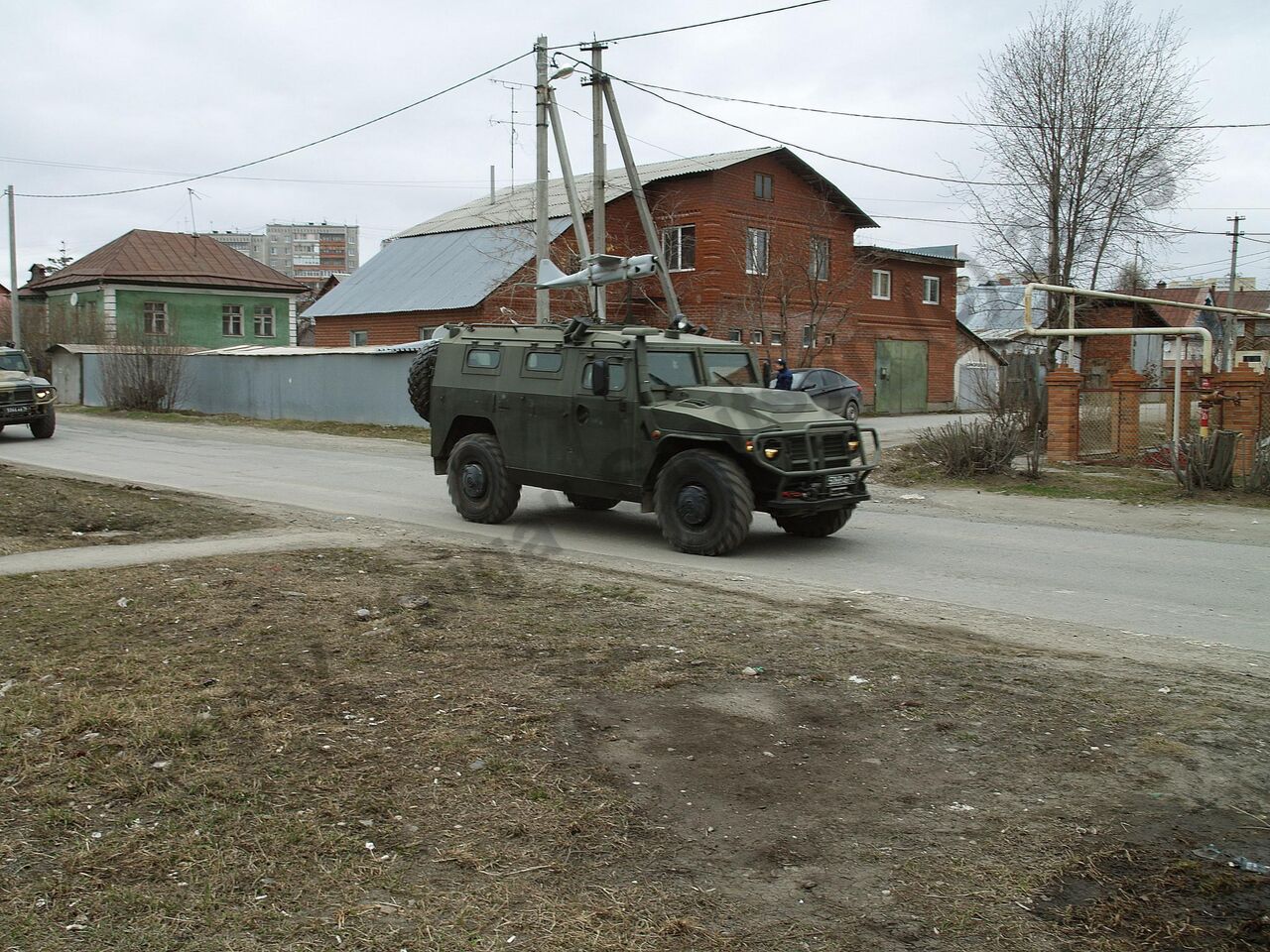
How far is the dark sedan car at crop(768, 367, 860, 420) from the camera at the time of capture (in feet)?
93.1

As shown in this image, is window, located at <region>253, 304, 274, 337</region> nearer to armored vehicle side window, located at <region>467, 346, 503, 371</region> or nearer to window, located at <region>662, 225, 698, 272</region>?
window, located at <region>662, 225, 698, 272</region>

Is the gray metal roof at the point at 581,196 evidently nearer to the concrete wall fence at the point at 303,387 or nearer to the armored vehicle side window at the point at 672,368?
the concrete wall fence at the point at 303,387

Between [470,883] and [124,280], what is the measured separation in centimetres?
5069

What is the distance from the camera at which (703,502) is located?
1033 centimetres

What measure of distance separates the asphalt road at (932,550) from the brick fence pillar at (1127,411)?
15.8 ft

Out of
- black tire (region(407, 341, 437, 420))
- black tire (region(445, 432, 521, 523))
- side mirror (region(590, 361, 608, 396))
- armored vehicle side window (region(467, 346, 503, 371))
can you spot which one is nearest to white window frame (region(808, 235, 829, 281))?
black tire (region(407, 341, 437, 420))

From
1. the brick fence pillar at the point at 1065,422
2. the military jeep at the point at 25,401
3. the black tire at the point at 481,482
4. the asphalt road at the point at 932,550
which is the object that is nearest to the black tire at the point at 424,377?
the black tire at the point at 481,482

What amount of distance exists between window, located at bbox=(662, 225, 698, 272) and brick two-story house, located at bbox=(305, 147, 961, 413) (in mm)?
43

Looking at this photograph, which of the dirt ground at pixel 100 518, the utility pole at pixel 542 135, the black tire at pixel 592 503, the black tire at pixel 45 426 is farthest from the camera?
the black tire at pixel 45 426

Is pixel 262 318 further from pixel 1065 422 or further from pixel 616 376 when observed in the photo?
pixel 616 376

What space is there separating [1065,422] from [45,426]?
2065cm

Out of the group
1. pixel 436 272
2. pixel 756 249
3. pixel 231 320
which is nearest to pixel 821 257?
pixel 756 249

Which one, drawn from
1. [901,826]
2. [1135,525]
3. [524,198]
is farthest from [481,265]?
[901,826]

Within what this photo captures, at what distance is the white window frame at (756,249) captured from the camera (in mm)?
33656
